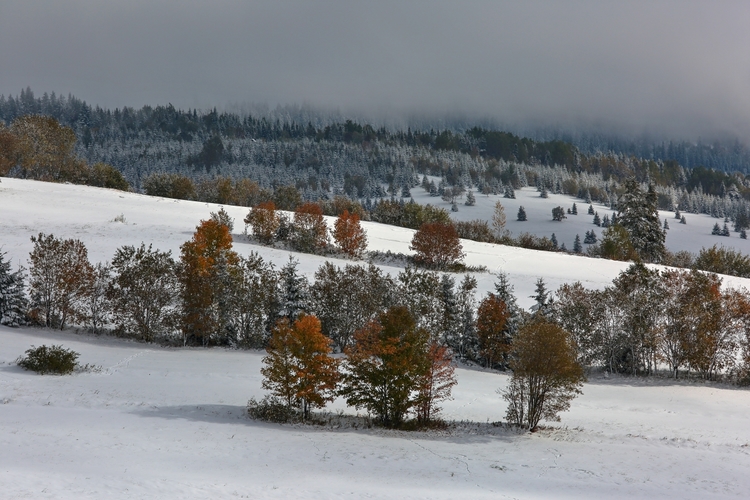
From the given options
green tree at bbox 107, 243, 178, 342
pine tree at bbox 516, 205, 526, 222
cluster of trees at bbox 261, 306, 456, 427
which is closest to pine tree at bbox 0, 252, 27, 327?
green tree at bbox 107, 243, 178, 342

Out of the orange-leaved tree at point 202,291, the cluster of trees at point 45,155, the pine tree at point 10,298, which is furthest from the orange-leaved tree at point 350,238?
the cluster of trees at point 45,155

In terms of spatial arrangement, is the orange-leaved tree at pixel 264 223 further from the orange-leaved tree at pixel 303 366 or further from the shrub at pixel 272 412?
the shrub at pixel 272 412

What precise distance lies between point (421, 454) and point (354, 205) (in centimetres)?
10382

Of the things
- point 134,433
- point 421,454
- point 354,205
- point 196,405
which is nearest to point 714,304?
point 421,454

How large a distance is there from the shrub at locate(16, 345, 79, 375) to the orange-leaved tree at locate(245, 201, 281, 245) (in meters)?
38.2

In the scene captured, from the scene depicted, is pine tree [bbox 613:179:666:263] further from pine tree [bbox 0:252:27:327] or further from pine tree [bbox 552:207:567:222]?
pine tree [bbox 0:252:27:327]

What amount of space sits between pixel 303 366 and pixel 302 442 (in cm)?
462

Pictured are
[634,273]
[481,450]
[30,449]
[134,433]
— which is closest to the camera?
[30,449]

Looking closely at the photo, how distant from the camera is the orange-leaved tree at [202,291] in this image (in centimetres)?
3909

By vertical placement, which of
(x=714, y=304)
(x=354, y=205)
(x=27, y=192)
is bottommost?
(x=714, y=304)

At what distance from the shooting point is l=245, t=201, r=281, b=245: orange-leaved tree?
65.8 m

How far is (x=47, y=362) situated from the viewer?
2722 cm

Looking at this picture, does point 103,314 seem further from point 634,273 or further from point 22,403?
point 634,273

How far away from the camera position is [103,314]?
39.5 meters
